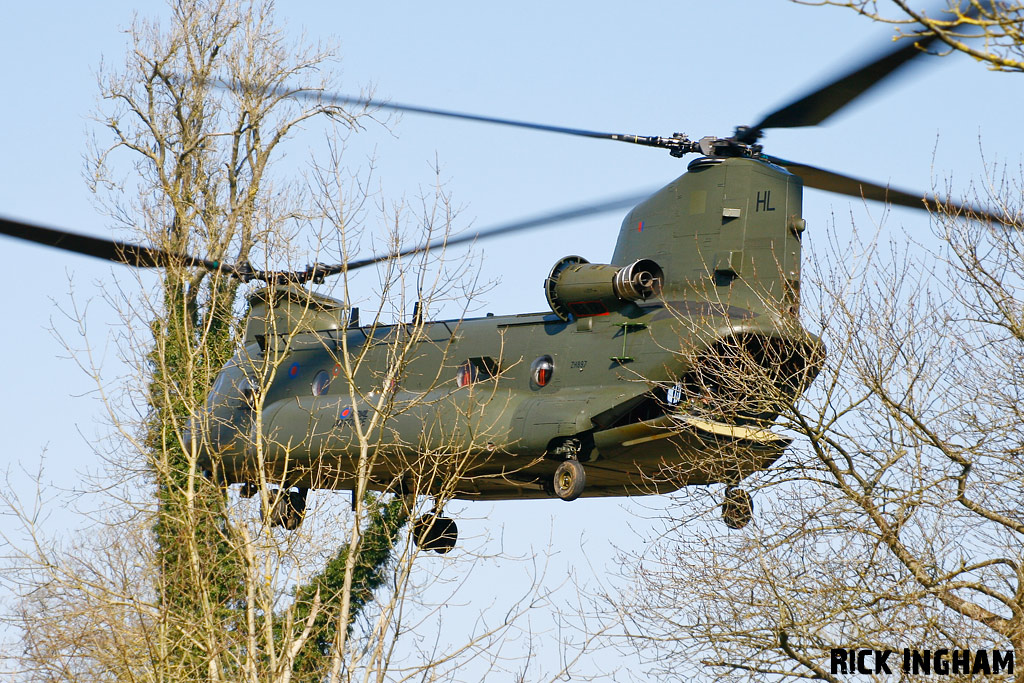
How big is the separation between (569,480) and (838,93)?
5918 mm

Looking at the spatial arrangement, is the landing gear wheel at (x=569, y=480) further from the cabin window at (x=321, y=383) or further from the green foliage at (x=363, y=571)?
the green foliage at (x=363, y=571)

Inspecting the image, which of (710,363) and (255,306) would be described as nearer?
(710,363)

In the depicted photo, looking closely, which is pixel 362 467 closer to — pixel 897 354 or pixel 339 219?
pixel 339 219

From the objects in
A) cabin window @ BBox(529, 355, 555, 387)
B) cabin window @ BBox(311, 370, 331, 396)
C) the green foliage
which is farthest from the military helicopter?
the green foliage

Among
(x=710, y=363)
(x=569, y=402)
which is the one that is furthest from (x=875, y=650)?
(x=569, y=402)

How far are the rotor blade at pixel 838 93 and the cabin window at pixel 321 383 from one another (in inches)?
294

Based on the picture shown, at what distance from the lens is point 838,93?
39.3 ft

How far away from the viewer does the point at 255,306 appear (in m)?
22.2

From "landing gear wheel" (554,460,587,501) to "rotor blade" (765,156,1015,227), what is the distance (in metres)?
4.28

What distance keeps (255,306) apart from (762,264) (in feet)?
30.3

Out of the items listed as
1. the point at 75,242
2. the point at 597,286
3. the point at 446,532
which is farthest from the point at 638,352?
the point at 75,242

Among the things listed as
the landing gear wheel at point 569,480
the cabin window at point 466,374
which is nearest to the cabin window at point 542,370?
the cabin window at point 466,374

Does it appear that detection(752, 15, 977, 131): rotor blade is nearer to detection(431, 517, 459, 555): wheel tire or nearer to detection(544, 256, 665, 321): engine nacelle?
detection(544, 256, 665, 321): engine nacelle

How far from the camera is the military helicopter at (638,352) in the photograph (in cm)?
1488
